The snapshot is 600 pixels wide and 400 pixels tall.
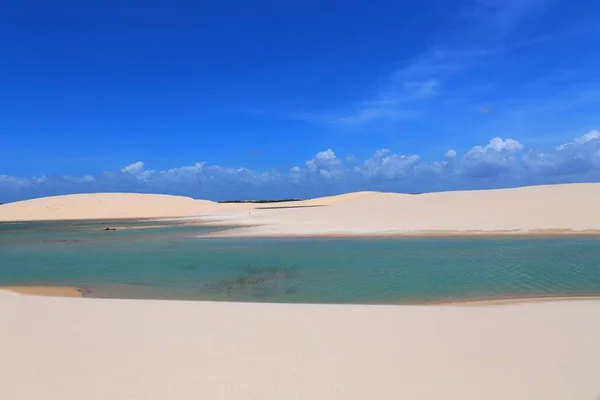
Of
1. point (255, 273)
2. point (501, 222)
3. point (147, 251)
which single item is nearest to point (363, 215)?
point (501, 222)

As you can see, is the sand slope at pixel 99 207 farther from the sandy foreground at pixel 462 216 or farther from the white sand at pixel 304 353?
the white sand at pixel 304 353

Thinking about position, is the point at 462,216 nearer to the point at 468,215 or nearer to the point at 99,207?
the point at 468,215

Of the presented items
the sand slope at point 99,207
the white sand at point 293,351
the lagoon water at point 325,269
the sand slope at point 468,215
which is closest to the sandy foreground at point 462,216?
the sand slope at point 468,215

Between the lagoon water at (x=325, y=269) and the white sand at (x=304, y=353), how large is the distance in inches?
90.7

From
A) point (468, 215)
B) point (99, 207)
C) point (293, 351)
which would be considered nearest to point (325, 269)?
point (293, 351)

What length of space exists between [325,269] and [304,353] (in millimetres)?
7791

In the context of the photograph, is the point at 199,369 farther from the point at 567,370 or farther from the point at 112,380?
the point at 567,370

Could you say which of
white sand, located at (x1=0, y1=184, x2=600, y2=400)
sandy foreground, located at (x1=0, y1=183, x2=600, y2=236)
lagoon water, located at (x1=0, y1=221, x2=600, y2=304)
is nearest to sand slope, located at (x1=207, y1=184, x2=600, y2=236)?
sandy foreground, located at (x1=0, y1=183, x2=600, y2=236)

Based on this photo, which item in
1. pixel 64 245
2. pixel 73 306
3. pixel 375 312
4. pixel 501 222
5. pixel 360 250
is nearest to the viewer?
pixel 375 312

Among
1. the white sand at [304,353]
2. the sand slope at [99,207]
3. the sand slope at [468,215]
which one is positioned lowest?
the white sand at [304,353]

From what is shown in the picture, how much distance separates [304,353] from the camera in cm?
515

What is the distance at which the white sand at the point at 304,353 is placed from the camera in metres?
4.21

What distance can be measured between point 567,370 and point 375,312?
2982mm

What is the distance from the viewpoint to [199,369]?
4.71 m
